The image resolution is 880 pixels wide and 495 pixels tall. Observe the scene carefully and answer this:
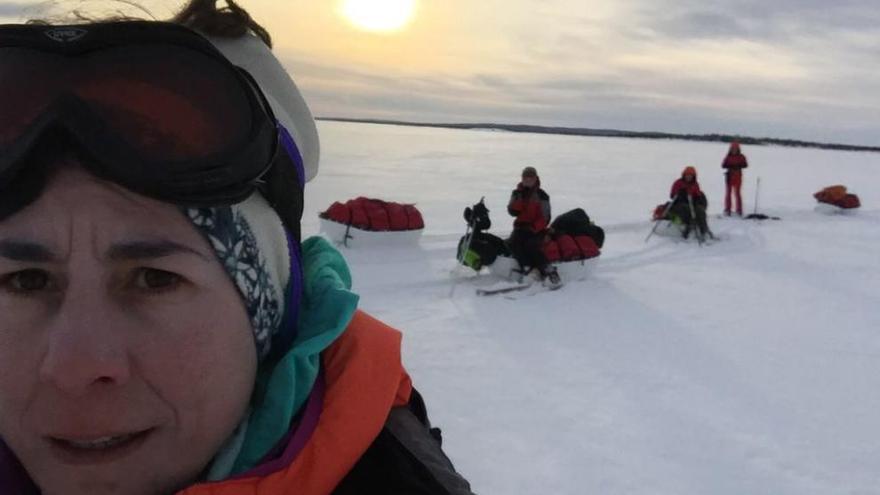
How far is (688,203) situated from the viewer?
36.0 feet

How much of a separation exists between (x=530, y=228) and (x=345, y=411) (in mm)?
6526

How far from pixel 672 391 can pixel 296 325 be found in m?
3.80

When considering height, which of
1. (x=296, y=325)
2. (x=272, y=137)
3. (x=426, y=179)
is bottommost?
(x=426, y=179)

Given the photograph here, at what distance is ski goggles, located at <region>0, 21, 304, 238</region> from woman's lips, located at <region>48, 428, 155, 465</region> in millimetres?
302

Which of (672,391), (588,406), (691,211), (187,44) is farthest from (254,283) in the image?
(691,211)

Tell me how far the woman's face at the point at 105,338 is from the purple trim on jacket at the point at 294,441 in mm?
102

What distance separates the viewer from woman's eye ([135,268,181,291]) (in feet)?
3.04

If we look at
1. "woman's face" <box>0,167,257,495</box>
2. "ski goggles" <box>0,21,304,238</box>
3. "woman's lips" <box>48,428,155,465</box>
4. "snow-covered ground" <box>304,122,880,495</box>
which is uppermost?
"ski goggles" <box>0,21,304,238</box>

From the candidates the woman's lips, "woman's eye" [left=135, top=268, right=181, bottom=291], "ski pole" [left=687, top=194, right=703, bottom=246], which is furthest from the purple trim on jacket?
"ski pole" [left=687, top=194, right=703, bottom=246]

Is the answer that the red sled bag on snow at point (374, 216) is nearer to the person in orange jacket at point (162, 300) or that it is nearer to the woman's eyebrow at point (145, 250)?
the person in orange jacket at point (162, 300)

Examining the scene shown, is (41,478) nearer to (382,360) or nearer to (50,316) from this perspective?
(50,316)

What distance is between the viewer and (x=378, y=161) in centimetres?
2933

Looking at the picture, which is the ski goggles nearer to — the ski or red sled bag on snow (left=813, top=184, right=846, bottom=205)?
the ski

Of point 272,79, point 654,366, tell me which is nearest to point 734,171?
point 654,366
